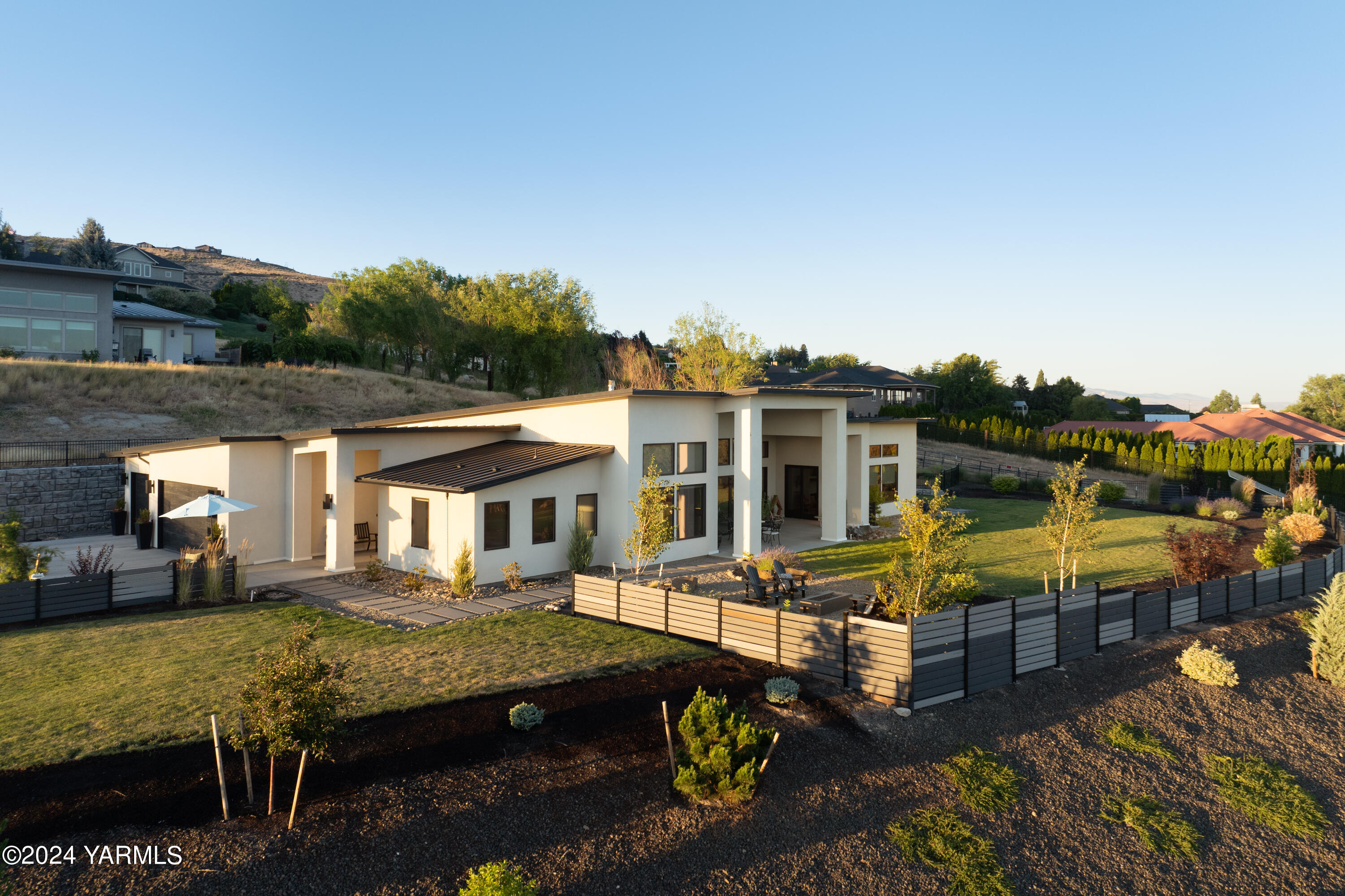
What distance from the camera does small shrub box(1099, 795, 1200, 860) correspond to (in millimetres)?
7527

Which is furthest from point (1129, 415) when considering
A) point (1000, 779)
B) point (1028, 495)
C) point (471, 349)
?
point (1000, 779)

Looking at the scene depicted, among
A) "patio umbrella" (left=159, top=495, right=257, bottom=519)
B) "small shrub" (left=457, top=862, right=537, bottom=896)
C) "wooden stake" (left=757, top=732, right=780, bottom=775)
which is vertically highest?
"patio umbrella" (left=159, top=495, right=257, bottom=519)

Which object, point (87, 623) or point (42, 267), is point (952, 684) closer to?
point (87, 623)

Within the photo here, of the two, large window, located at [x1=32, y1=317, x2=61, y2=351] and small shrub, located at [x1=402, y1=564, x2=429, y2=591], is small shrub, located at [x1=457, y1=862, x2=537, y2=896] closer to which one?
small shrub, located at [x1=402, y1=564, x2=429, y2=591]

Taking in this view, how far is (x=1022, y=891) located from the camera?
661cm

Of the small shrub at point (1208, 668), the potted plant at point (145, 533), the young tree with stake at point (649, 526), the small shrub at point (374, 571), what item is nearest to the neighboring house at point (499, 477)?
the potted plant at point (145, 533)

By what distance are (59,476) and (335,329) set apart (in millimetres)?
36081

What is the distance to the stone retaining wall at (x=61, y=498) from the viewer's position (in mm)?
23938

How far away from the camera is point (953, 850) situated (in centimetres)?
699

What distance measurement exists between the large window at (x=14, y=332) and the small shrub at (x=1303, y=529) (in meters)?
53.9

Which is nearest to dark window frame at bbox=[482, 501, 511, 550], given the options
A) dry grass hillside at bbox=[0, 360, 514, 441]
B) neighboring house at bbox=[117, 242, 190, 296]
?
dry grass hillside at bbox=[0, 360, 514, 441]

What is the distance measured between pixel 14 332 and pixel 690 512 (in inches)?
1447

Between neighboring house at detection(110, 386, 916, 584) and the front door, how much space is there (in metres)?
3.46

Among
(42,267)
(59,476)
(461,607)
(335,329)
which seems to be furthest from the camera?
(335,329)
